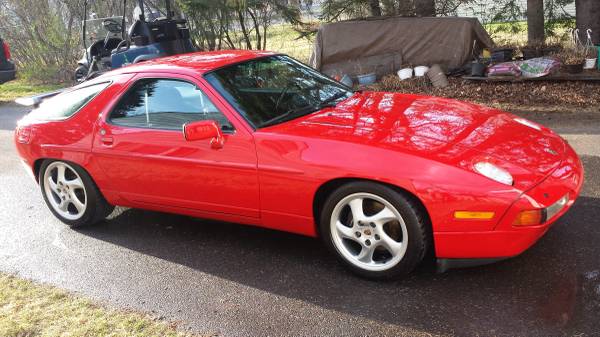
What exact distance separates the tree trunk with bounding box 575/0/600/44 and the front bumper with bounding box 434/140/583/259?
733 cm

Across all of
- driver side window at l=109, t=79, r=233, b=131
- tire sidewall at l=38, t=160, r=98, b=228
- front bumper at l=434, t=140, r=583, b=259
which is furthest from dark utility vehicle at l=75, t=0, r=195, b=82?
front bumper at l=434, t=140, r=583, b=259

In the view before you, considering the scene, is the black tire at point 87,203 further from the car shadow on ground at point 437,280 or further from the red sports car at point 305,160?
the car shadow on ground at point 437,280

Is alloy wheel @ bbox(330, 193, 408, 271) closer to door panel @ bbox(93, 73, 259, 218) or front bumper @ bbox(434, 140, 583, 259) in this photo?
front bumper @ bbox(434, 140, 583, 259)

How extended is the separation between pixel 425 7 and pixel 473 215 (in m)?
9.38

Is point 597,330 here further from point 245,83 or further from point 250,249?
point 245,83

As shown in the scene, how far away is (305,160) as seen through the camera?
353 centimetres

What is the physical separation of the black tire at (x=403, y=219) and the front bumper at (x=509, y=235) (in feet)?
0.33

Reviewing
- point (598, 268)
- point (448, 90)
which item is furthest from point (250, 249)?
point (448, 90)

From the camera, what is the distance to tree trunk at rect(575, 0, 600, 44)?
30.7ft

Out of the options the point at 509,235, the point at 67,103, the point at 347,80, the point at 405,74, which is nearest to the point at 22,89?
the point at 347,80

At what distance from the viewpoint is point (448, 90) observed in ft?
29.5

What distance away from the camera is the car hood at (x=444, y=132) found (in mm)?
3285

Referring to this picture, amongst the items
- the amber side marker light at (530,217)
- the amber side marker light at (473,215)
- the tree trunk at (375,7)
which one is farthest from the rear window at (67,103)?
the tree trunk at (375,7)

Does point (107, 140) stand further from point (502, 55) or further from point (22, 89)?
point (22, 89)
